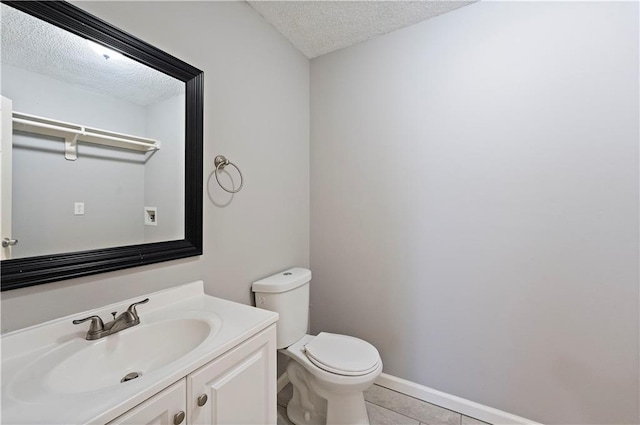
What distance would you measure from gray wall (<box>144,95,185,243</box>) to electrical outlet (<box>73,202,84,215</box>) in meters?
0.21

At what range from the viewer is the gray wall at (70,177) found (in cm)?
81

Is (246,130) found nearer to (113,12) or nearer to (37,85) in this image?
(113,12)

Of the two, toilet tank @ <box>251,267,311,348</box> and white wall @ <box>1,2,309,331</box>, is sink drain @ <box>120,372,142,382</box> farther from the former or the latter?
toilet tank @ <box>251,267,311,348</box>

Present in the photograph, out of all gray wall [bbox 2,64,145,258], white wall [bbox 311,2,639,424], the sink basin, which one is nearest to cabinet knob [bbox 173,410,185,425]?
the sink basin

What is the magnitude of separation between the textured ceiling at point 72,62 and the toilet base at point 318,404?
1.56 meters

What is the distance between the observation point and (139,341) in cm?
95

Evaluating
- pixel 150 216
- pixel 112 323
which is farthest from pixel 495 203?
pixel 112 323

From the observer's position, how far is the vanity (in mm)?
601

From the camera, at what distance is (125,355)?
908 millimetres

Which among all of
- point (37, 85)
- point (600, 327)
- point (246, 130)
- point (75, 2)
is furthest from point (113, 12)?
point (600, 327)

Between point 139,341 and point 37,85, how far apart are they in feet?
2.88

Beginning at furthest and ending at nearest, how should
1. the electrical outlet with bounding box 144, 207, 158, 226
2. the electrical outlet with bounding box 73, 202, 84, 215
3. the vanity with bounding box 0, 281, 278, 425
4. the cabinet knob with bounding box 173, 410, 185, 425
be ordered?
the electrical outlet with bounding box 144, 207, 158, 226
the electrical outlet with bounding box 73, 202, 84, 215
the cabinet knob with bounding box 173, 410, 185, 425
the vanity with bounding box 0, 281, 278, 425

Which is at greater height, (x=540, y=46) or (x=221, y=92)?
(x=540, y=46)

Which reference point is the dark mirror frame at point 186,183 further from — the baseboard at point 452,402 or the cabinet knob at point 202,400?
the baseboard at point 452,402
